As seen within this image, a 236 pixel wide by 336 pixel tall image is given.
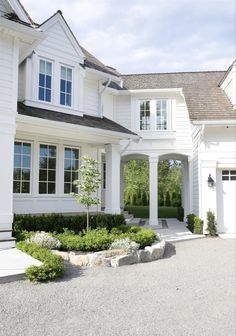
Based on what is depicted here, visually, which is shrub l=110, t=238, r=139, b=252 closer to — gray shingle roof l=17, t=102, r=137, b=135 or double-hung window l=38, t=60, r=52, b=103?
gray shingle roof l=17, t=102, r=137, b=135

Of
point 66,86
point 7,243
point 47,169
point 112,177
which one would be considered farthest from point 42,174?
point 7,243

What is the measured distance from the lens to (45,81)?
11.4m

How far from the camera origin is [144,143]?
16078mm

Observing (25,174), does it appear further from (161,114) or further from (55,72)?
(161,114)

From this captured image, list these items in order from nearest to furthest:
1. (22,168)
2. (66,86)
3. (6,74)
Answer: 1. (6,74)
2. (22,168)
3. (66,86)

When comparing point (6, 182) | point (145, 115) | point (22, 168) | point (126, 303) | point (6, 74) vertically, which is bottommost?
point (126, 303)

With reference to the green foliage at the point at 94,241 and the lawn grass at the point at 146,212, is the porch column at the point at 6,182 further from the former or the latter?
the lawn grass at the point at 146,212

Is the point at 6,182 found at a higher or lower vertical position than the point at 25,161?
lower

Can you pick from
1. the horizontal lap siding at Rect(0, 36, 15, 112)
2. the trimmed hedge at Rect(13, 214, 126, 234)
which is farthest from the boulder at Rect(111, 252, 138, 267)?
the horizontal lap siding at Rect(0, 36, 15, 112)

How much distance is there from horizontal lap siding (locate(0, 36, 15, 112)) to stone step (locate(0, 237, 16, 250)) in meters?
3.08

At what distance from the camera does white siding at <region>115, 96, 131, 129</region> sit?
16.3 m

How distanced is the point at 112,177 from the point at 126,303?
6.82 meters

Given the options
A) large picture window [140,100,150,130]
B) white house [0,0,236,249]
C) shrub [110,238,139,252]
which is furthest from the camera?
large picture window [140,100,150,130]

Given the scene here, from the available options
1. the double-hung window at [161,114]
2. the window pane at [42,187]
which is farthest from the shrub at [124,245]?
the double-hung window at [161,114]
